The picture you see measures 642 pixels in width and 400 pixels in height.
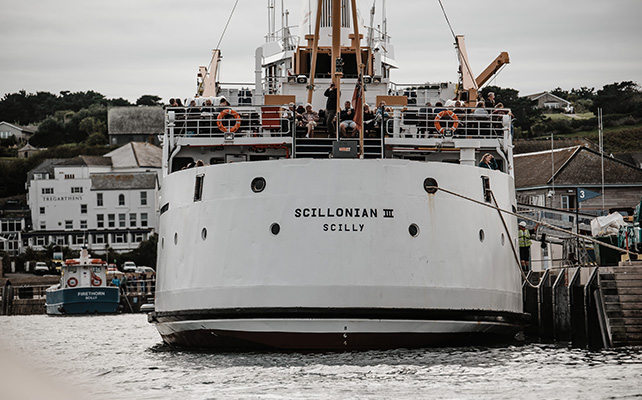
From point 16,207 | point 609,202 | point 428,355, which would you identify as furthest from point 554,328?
point 16,207

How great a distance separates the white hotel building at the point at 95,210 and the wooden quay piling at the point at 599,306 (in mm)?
80551

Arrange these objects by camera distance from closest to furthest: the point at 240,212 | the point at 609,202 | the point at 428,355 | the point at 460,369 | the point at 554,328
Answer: the point at 460,369, the point at 428,355, the point at 240,212, the point at 554,328, the point at 609,202

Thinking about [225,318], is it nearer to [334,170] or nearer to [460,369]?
[334,170]

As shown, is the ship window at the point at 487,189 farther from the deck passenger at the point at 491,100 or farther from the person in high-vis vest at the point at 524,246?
the person in high-vis vest at the point at 524,246

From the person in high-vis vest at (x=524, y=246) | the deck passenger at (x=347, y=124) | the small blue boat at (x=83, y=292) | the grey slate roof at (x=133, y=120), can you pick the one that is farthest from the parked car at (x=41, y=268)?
the deck passenger at (x=347, y=124)

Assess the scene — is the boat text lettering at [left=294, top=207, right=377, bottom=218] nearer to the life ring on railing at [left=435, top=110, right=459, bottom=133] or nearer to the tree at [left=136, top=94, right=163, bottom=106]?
the life ring on railing at [left=435, top=110, right=459, bottom=133]

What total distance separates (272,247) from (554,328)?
8983 millimetres

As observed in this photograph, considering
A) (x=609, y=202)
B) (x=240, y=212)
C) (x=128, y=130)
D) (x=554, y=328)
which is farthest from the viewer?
(x=128, y=130)

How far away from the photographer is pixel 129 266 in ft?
293

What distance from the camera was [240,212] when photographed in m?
16.1

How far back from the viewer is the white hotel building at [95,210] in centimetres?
9881

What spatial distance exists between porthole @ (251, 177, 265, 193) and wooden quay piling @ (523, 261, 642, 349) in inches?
241

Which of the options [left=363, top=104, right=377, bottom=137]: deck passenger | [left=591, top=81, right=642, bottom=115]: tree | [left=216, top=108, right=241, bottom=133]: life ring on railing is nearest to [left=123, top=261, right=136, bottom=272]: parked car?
[left=591, top=81, right=642, bottom=115]: tree

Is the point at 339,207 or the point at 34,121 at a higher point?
the point at 34,121
